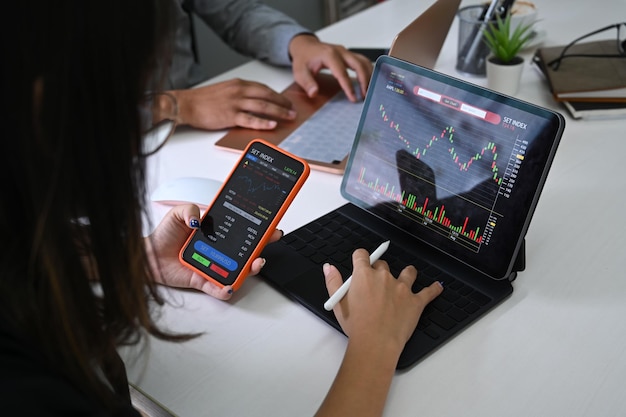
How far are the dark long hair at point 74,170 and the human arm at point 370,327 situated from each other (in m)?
0.22

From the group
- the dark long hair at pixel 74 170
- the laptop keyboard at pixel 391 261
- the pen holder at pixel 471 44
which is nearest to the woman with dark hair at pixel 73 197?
the dark long hair at pixel 74 170

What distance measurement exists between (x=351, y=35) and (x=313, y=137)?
0.55 m

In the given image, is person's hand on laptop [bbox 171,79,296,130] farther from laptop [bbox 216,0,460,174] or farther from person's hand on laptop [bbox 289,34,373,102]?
person's hand on laptop [bbox 289,34,373,102]

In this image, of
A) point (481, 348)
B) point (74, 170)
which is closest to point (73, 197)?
point (74, 170)

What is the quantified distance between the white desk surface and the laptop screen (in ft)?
0.25

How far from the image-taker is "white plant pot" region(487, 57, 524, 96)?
3.96ft

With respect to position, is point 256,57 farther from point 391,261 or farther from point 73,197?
point 73,197

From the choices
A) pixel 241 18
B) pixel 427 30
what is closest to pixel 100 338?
pixel 427 30

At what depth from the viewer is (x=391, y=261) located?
2.74ft

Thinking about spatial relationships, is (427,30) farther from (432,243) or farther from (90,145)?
(90,145)

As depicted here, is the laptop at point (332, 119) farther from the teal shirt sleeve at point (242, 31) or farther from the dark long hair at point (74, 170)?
the dark long hair at point (74, 170)

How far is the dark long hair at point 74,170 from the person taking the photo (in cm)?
46

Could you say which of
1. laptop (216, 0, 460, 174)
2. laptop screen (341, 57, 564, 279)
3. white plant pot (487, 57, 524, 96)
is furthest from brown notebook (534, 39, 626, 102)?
laptop screen (341, 57, 564, 279)

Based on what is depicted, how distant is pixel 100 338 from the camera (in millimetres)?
577
